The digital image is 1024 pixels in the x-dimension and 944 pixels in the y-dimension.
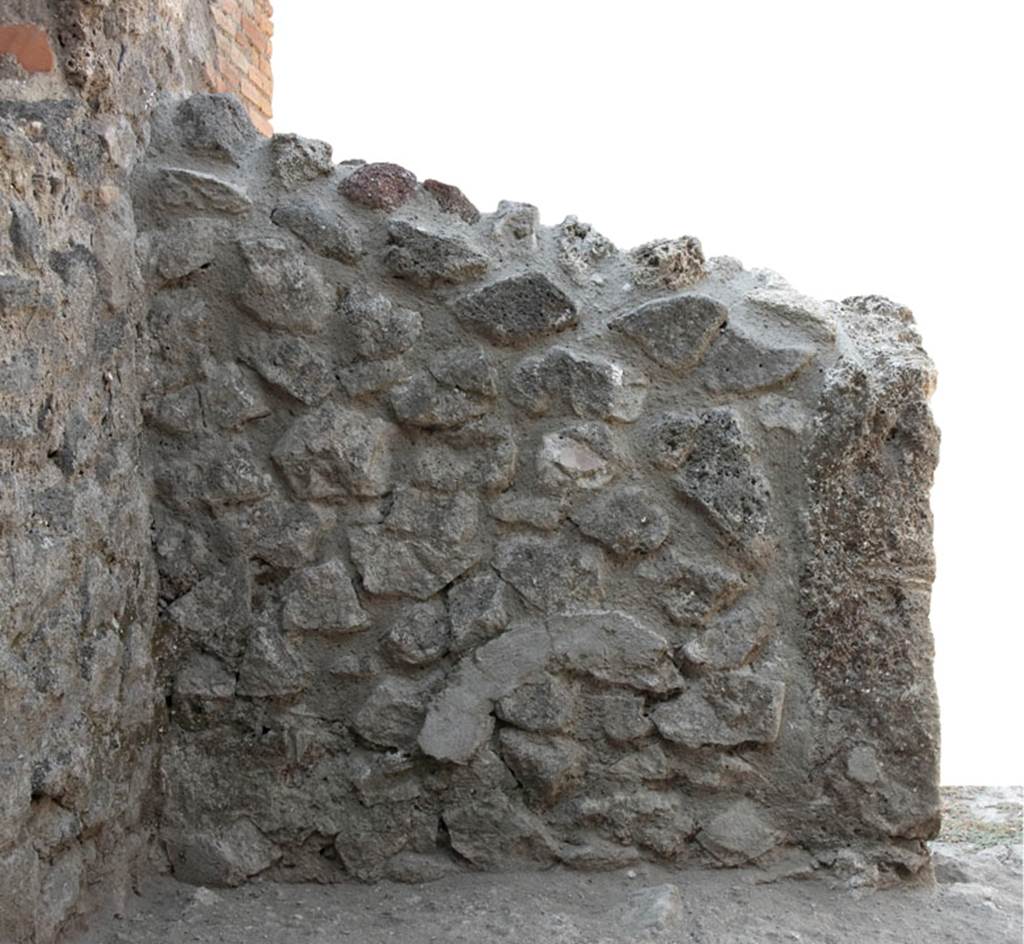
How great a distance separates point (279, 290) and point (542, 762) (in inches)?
39.9

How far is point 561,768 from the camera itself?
2238 mm

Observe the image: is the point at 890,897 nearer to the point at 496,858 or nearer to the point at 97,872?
the point at 496,858

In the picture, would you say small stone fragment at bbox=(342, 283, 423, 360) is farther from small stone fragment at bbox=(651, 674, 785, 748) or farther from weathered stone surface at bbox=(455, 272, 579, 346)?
small stone fragment at bbox=(651, 674, 785, 748)

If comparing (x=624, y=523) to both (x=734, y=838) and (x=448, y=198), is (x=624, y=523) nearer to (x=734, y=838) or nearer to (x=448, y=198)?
(x=734, y=838)

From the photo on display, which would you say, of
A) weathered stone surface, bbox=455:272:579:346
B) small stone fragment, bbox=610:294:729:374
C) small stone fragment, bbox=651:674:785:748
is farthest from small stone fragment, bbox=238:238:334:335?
small stone fragment, bbox=651:674:785:748

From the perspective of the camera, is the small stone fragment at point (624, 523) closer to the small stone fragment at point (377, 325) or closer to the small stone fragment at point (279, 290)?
the small stone fragment at point (377, 325)

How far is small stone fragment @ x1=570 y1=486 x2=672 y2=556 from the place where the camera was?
228 cm

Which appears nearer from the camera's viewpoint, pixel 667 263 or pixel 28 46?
pixel 28 46

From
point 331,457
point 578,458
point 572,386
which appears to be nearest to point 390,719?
point 331,457

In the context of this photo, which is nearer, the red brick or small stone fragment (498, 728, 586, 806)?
the red brick

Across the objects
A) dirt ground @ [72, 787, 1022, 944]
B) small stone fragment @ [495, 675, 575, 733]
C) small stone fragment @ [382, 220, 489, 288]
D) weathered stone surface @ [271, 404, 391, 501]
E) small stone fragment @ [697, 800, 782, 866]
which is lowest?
dirt ground @ [72, 787, 1022, 944]

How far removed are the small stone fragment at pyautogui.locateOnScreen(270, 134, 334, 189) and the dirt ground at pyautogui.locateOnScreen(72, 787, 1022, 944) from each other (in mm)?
1356

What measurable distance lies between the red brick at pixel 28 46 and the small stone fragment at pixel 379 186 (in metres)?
0.61

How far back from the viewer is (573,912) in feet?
7.04
